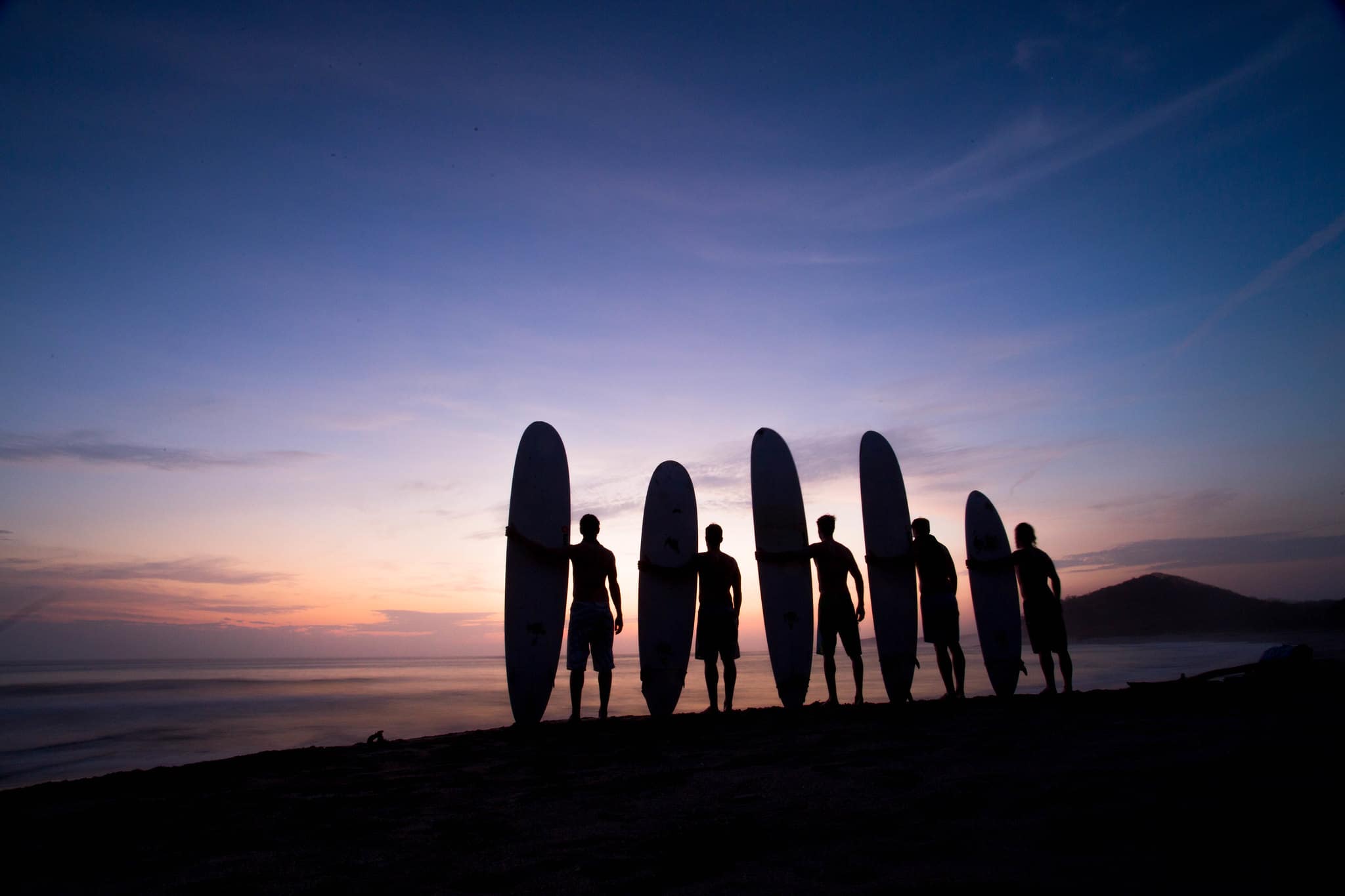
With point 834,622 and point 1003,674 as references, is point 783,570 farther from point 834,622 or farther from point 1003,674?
point 1003,674

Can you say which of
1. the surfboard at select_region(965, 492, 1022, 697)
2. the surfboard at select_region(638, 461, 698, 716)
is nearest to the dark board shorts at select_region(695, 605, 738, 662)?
the surfboard at select_region(638, 461, 698, 716)

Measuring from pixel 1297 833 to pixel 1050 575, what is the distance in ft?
15.8

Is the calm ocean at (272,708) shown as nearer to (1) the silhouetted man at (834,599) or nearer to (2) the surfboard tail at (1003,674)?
(2) the surfboard tail at (1003,674)

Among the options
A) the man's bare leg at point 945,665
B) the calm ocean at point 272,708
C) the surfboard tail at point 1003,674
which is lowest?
the calm ocean at point 272,708

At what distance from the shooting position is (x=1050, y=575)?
641cm

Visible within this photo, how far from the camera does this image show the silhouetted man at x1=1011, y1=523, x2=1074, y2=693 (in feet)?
20.8

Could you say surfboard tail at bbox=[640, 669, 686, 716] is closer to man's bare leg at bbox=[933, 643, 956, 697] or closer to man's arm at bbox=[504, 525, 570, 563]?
man's arm at bbox=[504, 525, 570, 563]

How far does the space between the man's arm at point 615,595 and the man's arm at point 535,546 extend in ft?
2.80

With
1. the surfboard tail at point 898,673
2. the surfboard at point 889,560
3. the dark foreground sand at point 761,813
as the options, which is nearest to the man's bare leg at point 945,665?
the surfboard tail at point 898,673

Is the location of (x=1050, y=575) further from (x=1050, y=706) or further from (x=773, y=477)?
(x=773, y=477)

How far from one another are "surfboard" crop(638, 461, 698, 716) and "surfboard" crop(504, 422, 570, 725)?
908mm

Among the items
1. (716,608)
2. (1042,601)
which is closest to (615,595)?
(716,608)

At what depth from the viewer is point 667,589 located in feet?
23.8

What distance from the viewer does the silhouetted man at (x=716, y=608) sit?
6246 millimetres
